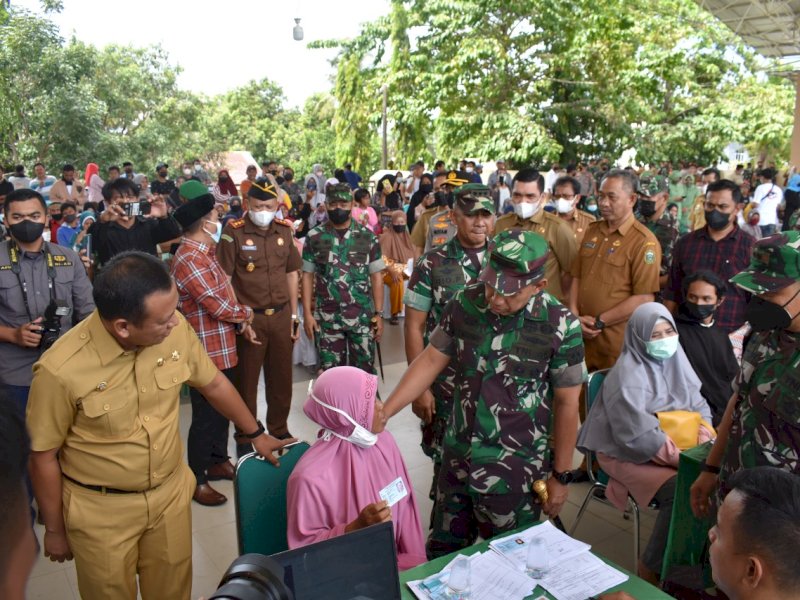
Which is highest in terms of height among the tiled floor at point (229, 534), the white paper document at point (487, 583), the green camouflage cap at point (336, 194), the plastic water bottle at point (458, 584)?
the green camouflage cap at point (336, 194)

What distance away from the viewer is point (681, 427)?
2957 mm

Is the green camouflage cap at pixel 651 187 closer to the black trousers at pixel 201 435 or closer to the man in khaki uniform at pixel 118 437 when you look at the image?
the black trousers at pixel 201 435

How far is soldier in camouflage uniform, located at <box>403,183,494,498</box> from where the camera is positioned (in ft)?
10.5

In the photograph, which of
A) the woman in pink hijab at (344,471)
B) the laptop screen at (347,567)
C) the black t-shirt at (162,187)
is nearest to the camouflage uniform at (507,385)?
the woman in pink hijab at (344,471)

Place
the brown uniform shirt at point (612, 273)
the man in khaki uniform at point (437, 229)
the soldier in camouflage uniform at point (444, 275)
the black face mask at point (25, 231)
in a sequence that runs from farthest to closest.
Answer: the man in khaki uniform at point (437, 229), the brown uniform shirt at point (612, 273), the soldier in camouflage uniform at point (444, 275), the black face mask at point (25, 231)

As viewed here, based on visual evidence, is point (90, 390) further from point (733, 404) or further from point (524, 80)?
point (524, 80)

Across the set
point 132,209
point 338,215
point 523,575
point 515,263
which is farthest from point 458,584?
point 132,209

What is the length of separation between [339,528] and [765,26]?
23.0 m

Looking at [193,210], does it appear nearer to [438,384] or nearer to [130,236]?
[130,236]

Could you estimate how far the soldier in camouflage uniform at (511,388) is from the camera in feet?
6.93

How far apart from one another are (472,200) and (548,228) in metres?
1.16

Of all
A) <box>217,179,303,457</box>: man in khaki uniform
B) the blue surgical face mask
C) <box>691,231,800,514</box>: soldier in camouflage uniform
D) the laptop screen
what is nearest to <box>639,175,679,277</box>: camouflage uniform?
the blue surgical face mask

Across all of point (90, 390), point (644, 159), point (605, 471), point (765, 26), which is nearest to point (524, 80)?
point (644, 159)

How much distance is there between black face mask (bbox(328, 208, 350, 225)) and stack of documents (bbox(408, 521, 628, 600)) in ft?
9.10
